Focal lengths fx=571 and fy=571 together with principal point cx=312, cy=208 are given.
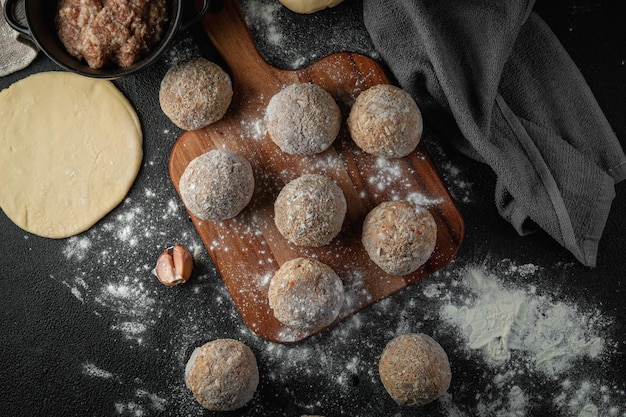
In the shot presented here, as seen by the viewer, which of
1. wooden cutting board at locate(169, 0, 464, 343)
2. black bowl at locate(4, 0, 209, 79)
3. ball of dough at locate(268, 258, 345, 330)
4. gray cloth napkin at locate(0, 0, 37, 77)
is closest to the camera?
black bowl at locate(4, 0, 209, 79)

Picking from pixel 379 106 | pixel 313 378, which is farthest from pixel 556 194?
pixel 313 378

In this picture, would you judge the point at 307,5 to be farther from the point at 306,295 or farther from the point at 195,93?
the point at 306,295

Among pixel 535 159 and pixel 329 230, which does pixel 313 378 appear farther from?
pixel 535 159

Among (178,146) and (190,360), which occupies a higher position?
(178,146)

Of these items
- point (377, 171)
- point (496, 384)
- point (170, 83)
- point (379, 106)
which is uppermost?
point (170, 83)

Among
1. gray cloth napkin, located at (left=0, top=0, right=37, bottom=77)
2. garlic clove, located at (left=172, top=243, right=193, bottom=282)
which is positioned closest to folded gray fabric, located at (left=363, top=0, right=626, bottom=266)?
garlic clove, located at (left=172, top=243, right=193, bottom=282)

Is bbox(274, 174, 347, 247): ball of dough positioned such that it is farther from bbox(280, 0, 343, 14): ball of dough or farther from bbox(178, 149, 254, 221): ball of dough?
bbox(280, 0, 343, 14): ball of dough
